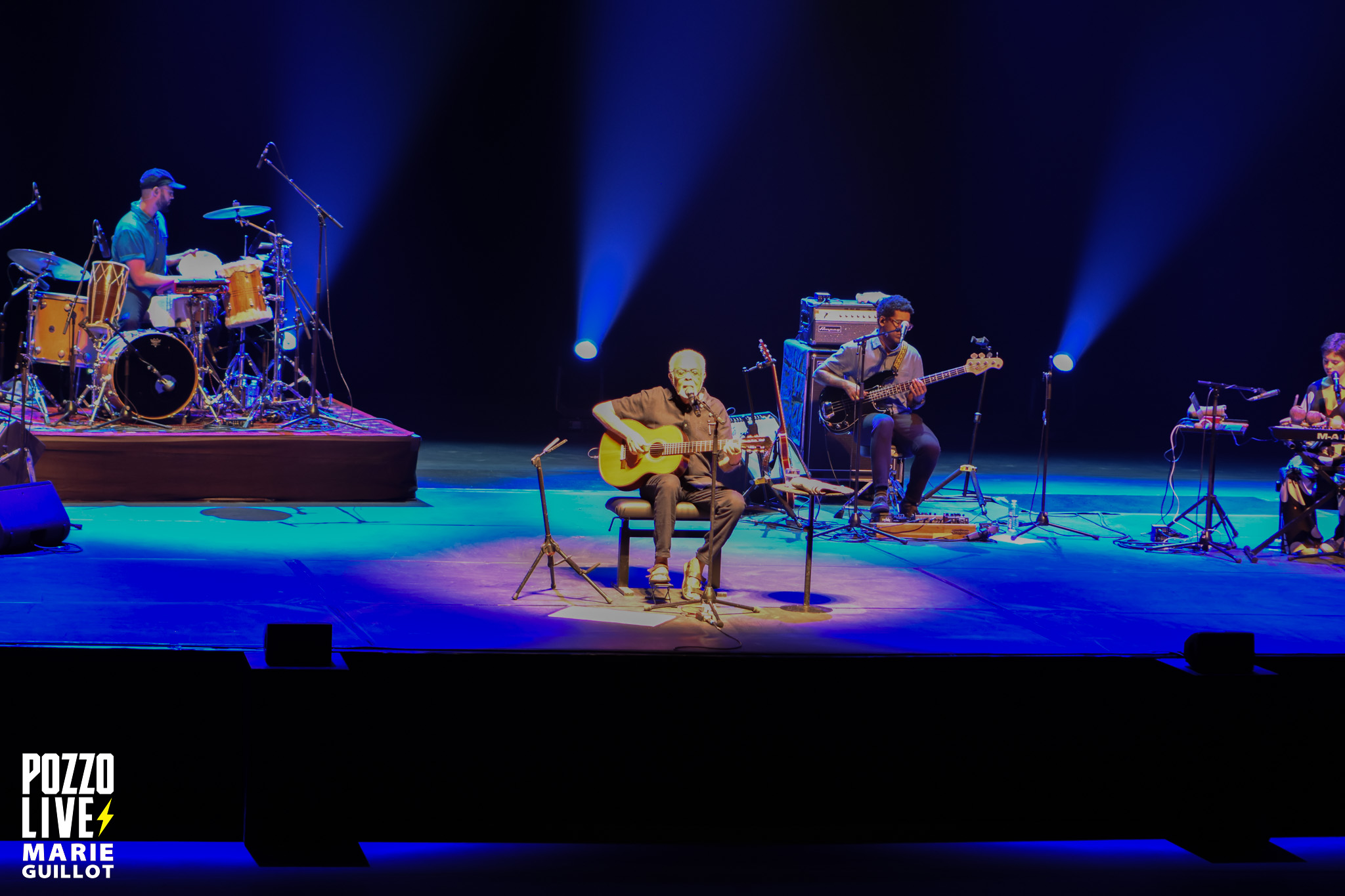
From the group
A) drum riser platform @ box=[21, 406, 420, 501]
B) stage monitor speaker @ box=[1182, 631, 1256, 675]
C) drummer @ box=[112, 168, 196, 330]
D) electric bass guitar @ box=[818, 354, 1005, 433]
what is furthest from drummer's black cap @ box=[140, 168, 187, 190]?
stage monitor speaker @ box=[1182, 631, 1256, 675]

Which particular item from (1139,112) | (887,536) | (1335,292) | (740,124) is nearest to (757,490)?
(887,536)

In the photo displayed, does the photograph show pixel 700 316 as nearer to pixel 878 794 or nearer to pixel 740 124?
pixel 740 124

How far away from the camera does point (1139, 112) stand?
12.0 meters

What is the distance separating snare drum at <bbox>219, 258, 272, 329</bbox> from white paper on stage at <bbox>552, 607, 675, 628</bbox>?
4230 millimetres

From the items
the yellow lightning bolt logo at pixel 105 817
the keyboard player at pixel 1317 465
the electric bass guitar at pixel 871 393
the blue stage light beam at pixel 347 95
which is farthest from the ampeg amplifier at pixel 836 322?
the yellow lightning bolt logo at pixel 105 817

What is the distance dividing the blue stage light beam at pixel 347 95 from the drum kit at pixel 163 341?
299cm

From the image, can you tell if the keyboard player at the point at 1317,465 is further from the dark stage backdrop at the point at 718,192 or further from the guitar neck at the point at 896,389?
the dark stage backdrop at the point at 718,192

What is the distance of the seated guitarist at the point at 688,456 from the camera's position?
545 centimetres

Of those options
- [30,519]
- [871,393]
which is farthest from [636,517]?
[30,519]

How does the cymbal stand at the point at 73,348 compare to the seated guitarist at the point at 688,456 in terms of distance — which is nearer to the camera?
the seated guitarist at the point at 688,456

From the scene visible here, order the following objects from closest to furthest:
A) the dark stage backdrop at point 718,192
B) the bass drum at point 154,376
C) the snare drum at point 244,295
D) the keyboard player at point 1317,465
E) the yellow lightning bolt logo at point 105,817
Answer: the yellow lightning bolt logo at point 105,817 → the keyboard player at point 1317,465 → the bass drum at point 154,376 → the snare drum at point 244,295 → the dark stage backdrop at point 718,192

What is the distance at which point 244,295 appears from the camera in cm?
827

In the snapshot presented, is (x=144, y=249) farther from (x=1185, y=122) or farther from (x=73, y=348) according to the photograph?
(x=1185, y=122)

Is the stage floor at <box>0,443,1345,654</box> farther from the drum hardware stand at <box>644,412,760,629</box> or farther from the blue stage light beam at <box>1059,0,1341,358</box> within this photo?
the blue stage light beam at <box>1059,0,1341,358</box>
